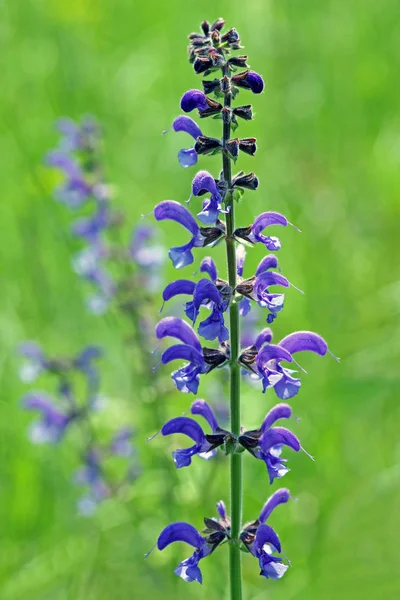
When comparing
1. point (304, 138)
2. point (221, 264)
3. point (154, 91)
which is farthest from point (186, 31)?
point (221, 264)

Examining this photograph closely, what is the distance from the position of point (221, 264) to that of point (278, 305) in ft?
10.7

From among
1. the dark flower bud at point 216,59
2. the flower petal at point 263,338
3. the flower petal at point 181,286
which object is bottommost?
the flower petal at point 263,338

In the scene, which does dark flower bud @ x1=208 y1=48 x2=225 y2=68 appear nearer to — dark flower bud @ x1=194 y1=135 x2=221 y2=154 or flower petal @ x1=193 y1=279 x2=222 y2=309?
dark flower bud @ x1=194 y1=135 x2=221 y2=154

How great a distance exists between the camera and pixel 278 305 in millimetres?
2137

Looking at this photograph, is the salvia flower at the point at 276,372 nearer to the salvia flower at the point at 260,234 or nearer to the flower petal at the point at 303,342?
the flower petal at the point at 303,342

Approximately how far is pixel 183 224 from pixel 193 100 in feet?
1.43

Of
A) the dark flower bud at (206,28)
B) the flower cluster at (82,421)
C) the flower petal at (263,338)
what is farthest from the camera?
the flower cluster at (82,421)

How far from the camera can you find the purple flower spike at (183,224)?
85.4 inches

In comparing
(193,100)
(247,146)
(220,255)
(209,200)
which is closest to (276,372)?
(209,200)

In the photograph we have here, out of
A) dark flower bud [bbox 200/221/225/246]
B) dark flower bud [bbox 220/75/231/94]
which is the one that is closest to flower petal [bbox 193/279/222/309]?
dark flower bud [bbox 200/221/225/246]

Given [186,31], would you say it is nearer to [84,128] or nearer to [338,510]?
[84,128]

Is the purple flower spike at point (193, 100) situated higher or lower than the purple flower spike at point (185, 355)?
higher

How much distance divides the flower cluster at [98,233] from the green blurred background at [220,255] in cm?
31

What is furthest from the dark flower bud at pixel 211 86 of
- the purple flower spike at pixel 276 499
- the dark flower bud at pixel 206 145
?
the purple flower spike at pixel 276 499
